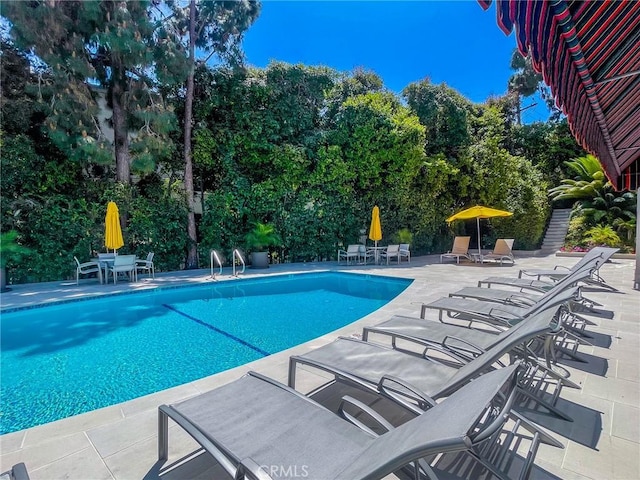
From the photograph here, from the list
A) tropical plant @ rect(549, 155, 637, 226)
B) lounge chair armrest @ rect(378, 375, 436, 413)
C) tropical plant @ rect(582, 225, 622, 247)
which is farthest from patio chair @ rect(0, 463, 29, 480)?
tropical plant @ rect(549, 155, 637, 226)

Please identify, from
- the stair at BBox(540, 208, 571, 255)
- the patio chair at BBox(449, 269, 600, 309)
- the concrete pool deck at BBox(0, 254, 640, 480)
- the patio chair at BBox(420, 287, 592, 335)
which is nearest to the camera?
the concrete pool deck at BBox(0, 254, 640, 480)

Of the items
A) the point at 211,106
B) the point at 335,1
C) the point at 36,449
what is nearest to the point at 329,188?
the point at 211,106

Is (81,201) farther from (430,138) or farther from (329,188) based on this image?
(430,138)

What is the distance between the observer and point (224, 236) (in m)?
13.5

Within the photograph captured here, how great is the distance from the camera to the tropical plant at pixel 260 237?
13.2 metres

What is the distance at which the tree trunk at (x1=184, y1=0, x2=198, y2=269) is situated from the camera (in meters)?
12.9

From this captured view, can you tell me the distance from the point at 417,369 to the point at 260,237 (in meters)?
11.0

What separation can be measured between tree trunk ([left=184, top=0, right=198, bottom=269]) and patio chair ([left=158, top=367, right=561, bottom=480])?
38.2ft

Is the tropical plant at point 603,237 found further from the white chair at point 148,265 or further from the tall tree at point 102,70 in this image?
the tall tree at point 102,70

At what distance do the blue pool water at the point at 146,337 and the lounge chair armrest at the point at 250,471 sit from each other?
316 centimetres

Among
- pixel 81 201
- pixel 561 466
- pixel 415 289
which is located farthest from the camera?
pixel 81 201

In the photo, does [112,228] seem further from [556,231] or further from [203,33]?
[556,231]

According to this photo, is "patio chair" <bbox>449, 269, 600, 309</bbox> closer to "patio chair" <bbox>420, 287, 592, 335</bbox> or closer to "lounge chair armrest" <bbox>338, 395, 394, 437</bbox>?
"patio chair" <bbox>420, 287, 592, 335</bbox>

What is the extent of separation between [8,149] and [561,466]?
14024 mm
